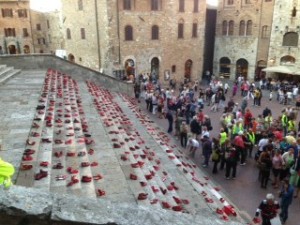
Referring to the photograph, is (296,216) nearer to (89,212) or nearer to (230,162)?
(230,162)

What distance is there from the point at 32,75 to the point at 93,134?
939 cm

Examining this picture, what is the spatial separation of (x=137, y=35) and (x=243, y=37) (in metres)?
12.4

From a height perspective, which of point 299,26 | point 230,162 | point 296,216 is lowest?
point 296,216

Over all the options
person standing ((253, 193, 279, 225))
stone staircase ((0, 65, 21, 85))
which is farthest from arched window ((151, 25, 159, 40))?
person standing ((253, 193, 279, 225))

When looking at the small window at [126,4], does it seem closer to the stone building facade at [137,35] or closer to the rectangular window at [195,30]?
the stone building facade at [137,35]

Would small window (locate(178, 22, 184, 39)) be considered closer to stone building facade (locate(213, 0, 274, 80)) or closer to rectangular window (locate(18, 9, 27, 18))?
stone building facade (locate(213, 0, 274, 80))

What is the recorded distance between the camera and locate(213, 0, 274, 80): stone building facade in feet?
106

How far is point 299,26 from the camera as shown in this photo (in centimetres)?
2956

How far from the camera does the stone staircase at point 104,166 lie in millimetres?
6207

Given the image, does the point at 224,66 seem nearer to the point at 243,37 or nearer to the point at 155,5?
the point at 243,37

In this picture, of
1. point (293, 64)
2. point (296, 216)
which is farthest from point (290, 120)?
point (293, 64)

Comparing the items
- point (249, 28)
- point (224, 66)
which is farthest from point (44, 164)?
point (224, 66)

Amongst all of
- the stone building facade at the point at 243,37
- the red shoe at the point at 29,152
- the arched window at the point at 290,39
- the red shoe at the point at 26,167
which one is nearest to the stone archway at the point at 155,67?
the stone building facade at the point at 243,37

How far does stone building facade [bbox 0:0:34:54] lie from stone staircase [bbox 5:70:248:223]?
41812 millimetres
